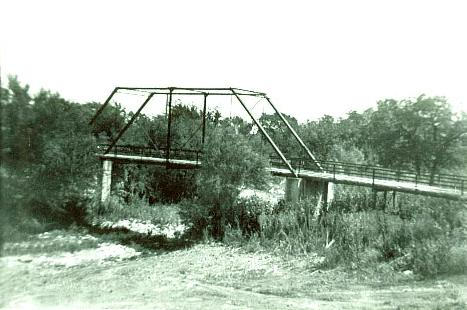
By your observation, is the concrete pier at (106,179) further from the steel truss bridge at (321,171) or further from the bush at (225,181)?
the bush at (225,181)

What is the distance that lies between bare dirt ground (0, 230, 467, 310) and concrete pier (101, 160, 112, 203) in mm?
8633

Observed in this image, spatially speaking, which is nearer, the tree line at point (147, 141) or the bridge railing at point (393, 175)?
the tree line at point (147, 141)

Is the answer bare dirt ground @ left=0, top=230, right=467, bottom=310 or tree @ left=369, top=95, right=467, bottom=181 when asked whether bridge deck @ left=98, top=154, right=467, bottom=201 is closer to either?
bare dirt ground @ left=0, top=230, right=467, bottom=310

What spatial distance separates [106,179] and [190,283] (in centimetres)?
1679

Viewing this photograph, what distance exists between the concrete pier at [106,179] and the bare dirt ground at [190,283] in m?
8.63

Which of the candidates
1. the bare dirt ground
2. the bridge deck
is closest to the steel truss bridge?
the bridge deck

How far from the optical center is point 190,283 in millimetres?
15047

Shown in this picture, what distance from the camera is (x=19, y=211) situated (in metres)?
16.4

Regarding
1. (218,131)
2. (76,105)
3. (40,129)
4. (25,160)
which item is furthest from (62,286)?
(218,131)

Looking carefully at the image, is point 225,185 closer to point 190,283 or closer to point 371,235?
point 371,235

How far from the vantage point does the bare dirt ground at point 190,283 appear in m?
11.8

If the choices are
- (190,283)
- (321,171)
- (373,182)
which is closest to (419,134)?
(321,171)

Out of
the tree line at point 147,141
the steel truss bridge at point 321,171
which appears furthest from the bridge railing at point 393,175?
the tree line at point 147,141

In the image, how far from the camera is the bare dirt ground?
1184 cm
